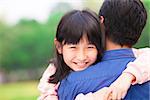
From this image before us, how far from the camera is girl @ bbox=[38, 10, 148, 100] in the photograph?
1956 millimetres

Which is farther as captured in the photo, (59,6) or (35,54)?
(35,54)

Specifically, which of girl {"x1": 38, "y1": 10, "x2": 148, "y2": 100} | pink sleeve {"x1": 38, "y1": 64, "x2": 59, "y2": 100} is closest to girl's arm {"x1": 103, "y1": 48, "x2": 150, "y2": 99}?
girl {"x1": 38, "y1": 10, "x2": 148, "y2": 100}

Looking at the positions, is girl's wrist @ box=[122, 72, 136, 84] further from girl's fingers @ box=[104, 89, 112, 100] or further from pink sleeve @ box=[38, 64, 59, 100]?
pink sleeve @ box=[38, 64, 59, 100]

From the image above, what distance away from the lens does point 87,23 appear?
197 centimetres

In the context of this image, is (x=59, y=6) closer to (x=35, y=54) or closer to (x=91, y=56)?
(x=35, y=54)

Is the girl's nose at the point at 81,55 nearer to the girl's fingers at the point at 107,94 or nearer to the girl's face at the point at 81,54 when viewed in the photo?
the girl's face at the point at 81,54

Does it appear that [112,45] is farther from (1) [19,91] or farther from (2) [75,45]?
(1) [19,91]

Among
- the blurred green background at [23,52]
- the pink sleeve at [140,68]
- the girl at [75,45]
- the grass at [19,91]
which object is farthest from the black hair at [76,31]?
the blurred green background at [23,52]

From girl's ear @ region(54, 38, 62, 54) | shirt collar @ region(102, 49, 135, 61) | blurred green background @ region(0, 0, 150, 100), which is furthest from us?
blurred green background @ region(0, 0, 150, 100)

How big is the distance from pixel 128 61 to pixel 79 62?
7.0 inches

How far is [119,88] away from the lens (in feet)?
5.92

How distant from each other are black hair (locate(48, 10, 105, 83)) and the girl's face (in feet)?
0.05

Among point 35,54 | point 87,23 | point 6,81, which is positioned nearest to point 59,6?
point 35,54

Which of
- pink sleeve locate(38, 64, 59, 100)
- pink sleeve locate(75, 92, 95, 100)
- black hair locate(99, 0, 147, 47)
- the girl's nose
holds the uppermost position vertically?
black hair locate(99, 0, 147, 47)
